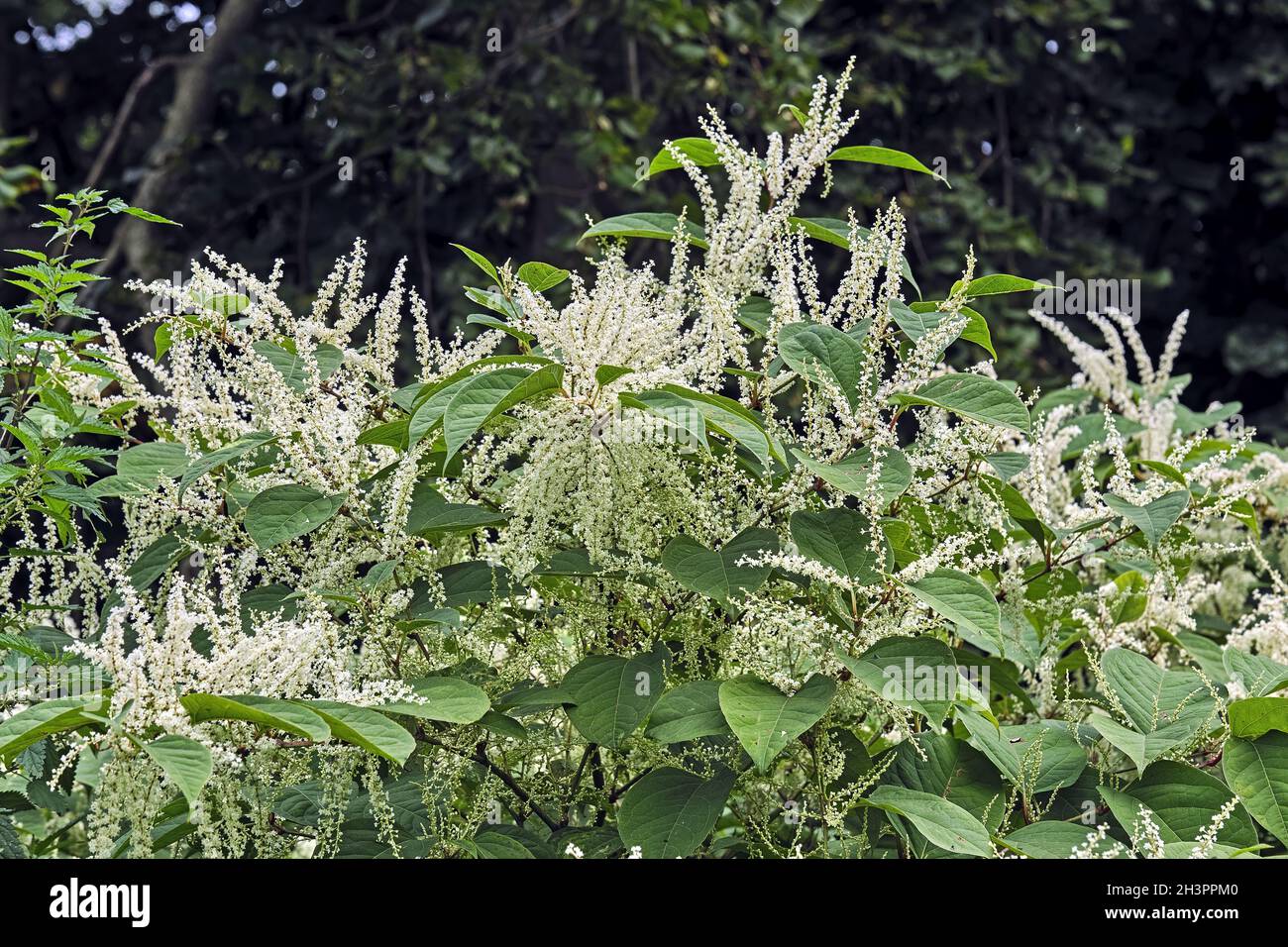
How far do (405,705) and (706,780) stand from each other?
1.35 feet

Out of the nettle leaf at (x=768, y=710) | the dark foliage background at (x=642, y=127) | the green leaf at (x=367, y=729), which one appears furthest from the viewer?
the dark foliage background at (x=642, y=127)

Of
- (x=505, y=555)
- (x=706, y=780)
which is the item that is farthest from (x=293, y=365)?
(x=706, y=780)

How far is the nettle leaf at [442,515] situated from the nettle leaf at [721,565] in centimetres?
23

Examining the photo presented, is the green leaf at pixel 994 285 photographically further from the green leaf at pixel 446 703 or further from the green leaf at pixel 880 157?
the green leaf at pixel 446 703

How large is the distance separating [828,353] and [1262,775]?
0.73 metres

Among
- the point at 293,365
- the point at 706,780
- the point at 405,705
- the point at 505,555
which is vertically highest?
the point at 293,365

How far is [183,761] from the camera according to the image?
1.18 metres

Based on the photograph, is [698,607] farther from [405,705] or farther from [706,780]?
[405,705]

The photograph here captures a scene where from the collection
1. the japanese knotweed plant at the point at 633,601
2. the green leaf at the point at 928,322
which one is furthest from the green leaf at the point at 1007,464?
the green leaf at the point at 928,322

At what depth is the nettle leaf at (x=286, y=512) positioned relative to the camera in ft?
4.99

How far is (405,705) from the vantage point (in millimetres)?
1378

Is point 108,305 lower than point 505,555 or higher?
higher

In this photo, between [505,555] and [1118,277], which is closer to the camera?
[505,555]

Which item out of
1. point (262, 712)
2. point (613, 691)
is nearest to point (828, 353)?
point (613, 691)
